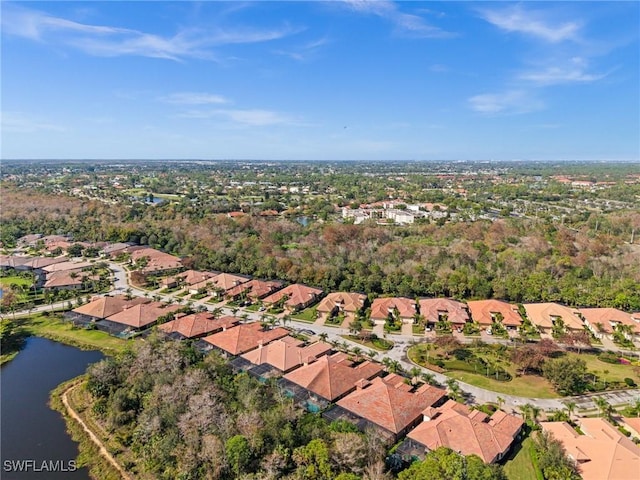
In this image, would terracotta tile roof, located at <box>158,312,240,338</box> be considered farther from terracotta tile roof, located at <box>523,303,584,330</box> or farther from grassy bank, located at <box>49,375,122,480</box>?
terracotta tile roof, located at <box>523,303,584,330</box>

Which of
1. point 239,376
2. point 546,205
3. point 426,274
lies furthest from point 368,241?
point 546,205

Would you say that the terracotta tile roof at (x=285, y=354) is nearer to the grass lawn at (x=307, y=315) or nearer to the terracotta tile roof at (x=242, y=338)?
the terracotta tile roof at (x=242, y=338)

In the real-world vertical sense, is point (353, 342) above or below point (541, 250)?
below

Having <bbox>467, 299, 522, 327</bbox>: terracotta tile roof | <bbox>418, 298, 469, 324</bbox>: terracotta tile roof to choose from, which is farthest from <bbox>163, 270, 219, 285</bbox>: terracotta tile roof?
<bbox>467, 299, 522, 327</bbox>: terracotta tile roof

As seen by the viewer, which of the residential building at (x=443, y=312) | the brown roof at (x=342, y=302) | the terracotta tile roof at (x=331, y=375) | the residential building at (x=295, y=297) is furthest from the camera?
the residential building at (x=295, y=297)

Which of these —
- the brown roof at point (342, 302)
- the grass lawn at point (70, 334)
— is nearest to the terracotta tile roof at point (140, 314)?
the grass lawn at point (70, 334)

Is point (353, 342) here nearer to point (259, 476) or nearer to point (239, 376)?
point (239, 376)
